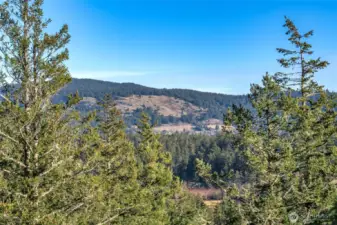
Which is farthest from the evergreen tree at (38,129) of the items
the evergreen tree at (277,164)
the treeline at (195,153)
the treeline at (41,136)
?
the treeline at (195,153)

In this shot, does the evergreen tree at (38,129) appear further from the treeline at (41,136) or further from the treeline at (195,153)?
the treeline at (195,153)

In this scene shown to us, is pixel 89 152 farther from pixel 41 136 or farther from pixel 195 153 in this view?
pixel 195 153

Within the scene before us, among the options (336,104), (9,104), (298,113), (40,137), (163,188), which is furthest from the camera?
(163,188)

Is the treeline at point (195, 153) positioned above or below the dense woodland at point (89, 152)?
below

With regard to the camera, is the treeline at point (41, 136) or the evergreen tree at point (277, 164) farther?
the evergreen tree at point (277, 164)

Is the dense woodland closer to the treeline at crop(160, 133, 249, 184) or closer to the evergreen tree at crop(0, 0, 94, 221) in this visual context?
the evergreen tree at crop(0, 0, 94, 221)

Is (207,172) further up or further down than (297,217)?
further up

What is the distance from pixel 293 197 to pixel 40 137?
29.3ft

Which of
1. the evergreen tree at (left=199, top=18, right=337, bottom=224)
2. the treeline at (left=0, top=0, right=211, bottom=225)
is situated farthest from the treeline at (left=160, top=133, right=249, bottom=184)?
the treeline at (left=0, top=0, right=211, bottom=225)

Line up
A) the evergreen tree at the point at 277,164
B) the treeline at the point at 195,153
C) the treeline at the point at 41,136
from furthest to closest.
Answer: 1. the treeline at the point at 195,153
2. the evergreen tree at the point at 277,164
3. the treeline at the point at 41,136

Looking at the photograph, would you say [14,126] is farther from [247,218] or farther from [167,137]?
[167,137]

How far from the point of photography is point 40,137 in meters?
10.4

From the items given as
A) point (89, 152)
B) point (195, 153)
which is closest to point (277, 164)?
point (89, 152)

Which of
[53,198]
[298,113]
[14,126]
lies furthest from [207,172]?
[14,126]
